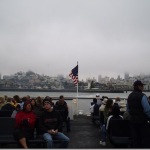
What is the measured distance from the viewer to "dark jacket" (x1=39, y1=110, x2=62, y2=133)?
7621 mm

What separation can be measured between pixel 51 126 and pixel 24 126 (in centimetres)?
69

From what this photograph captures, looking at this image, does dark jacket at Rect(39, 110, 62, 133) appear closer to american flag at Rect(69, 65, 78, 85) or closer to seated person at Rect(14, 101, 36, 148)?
seated person at Rect(14, 101, 36, 148)

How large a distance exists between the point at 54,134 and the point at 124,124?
75.8 inches

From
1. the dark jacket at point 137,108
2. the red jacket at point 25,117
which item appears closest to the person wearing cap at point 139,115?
the dark jacket at point 137,108

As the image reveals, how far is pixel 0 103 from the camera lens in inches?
488

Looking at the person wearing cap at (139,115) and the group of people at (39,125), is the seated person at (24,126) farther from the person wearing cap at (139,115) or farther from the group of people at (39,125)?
the person wearing cap at (139,115)

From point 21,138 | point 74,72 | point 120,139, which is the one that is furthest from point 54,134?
point 74,72

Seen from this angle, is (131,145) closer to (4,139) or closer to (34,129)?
(34,129)

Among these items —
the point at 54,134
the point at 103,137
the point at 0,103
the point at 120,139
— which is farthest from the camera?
the point at 0,103

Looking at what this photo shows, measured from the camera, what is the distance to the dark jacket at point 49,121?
762 cm

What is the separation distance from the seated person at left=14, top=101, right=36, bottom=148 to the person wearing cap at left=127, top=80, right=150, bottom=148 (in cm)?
225

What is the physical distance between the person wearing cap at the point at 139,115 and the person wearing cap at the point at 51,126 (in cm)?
156

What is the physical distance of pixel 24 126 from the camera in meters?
7.31

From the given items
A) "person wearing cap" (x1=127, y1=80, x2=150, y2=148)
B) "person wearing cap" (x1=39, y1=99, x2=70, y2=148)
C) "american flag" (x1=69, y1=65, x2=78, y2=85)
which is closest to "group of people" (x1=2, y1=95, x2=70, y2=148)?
"person wearing cap" (x1=39, y1=99, x2=70, y2=148)
